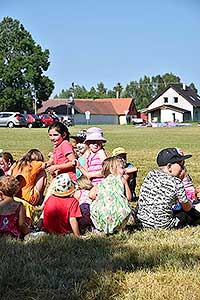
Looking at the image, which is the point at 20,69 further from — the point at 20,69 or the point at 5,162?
the point at 5,162

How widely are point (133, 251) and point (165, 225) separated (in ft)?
3.57

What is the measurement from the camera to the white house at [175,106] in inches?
3570

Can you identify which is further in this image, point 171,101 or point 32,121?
point 171,101

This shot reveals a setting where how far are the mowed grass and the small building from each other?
80.5 m

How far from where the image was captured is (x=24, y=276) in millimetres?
4012

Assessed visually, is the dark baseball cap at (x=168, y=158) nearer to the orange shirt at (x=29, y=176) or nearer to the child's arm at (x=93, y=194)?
the child's arm at (x=93, y=194)

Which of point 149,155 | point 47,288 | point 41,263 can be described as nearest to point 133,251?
point 41,263

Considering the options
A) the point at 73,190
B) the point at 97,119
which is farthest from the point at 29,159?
the point at 97,119

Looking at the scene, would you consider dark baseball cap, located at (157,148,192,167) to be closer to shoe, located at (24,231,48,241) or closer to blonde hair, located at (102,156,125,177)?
blonde hair, located at (102,156,125,177)

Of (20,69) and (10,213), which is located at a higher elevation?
(20,69)

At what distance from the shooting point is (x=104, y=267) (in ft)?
13.9

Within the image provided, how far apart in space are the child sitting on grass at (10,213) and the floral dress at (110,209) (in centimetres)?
73

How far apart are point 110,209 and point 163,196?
0.57 meters

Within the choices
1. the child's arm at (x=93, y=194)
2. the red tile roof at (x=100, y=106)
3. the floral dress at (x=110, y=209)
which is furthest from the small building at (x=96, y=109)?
the floral dress at (x=110, y=209)
